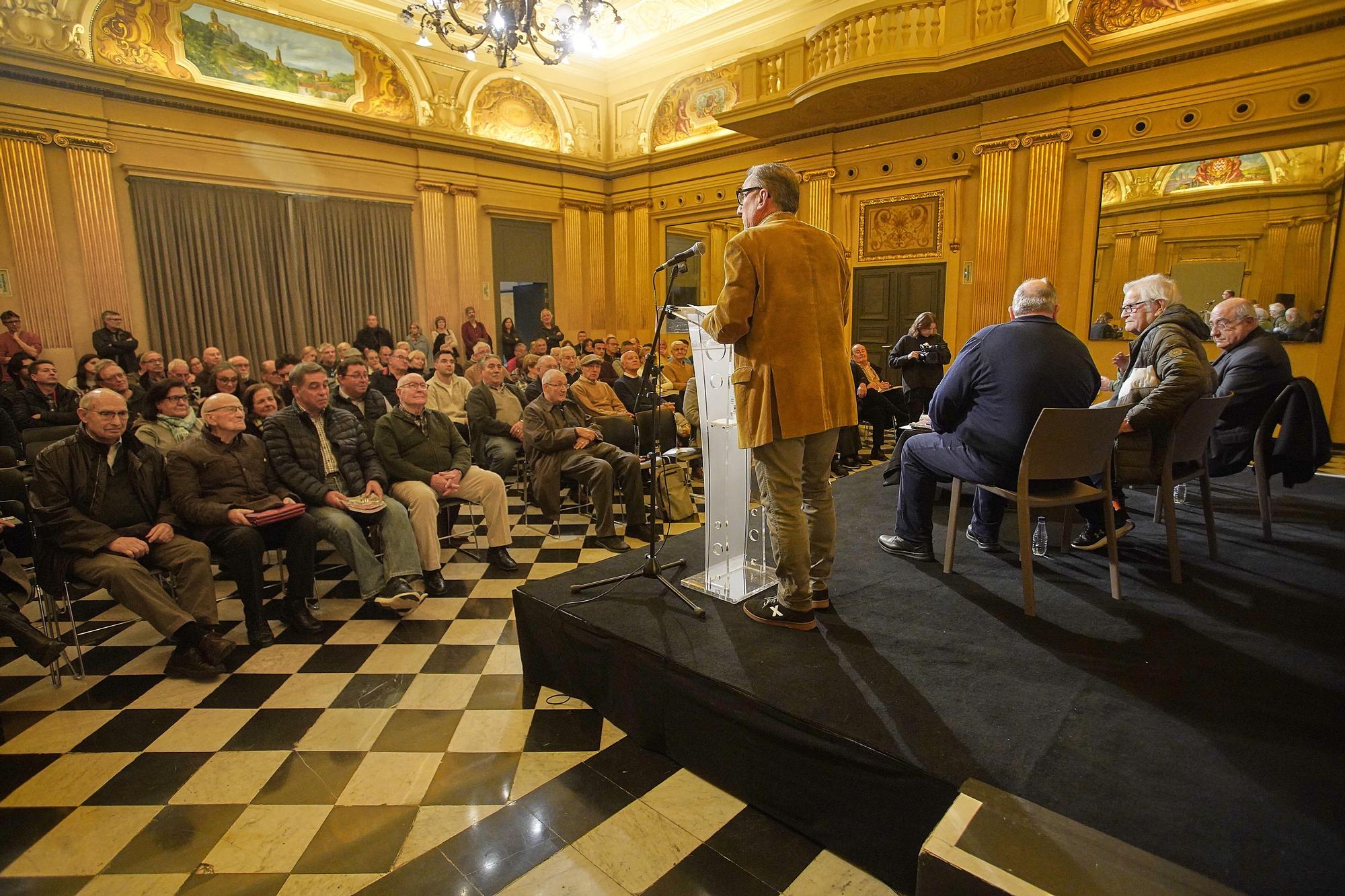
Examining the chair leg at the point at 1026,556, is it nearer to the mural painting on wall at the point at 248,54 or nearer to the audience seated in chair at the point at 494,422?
the audience seated in chair at the point at 494,422

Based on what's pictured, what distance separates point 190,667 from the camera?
2666mm

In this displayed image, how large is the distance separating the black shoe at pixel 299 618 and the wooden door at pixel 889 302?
24.3ft

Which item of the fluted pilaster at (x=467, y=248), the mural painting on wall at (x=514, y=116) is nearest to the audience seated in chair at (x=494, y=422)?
the fluted pilaster at (x=467, y=248)

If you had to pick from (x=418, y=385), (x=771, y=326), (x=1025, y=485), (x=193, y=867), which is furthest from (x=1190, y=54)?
(x=193, y=867)

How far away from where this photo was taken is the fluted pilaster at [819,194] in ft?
29.4

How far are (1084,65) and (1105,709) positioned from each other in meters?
7.51

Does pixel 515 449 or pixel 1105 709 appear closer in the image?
pixel 1105 709

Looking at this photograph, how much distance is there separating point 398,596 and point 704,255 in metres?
9.09

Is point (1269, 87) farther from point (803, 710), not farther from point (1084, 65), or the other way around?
point (803, 710)

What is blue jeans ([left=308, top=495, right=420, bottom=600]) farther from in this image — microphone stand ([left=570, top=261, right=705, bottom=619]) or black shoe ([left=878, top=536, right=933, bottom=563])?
black shoe ([left=878, top=536, right=933, bottom=563])

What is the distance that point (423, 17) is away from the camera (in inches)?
251

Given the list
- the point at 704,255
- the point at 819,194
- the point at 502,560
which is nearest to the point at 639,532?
the point at 502,560

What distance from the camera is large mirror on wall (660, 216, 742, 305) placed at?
11008 mm

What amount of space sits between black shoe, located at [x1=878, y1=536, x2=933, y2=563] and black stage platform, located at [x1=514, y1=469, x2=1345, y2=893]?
0.08m
